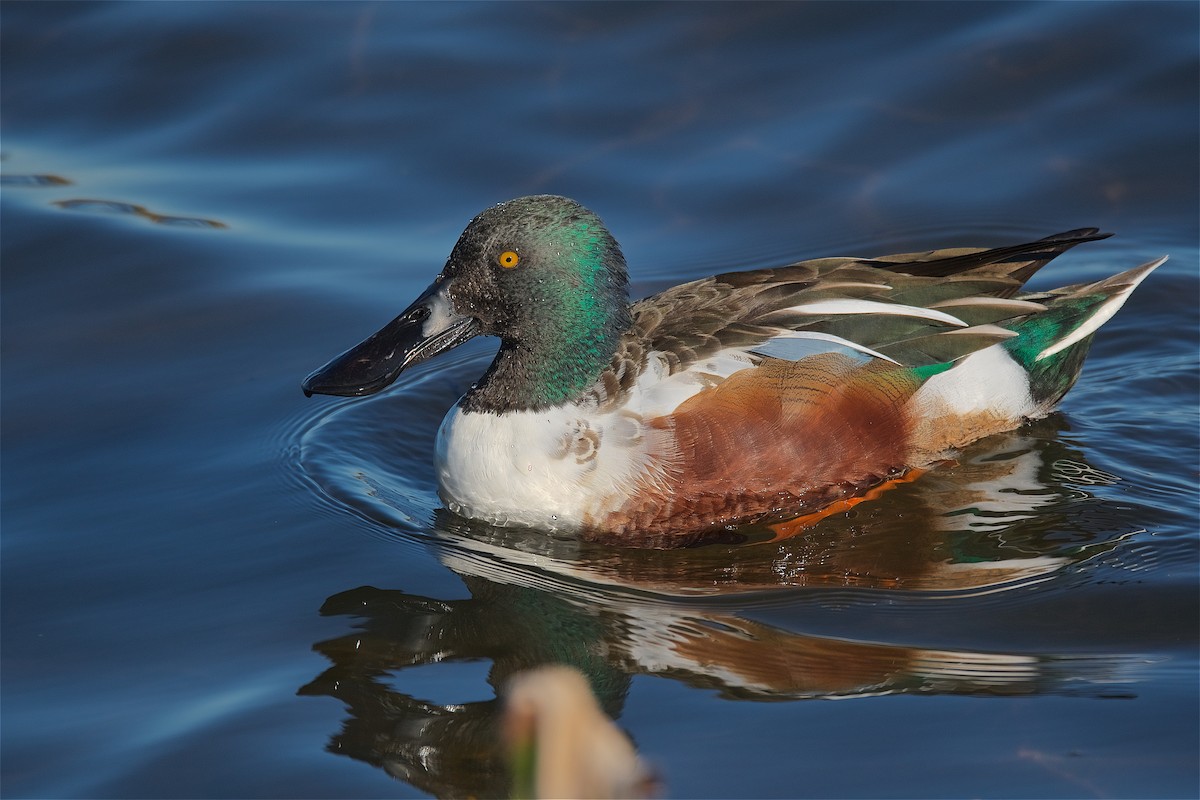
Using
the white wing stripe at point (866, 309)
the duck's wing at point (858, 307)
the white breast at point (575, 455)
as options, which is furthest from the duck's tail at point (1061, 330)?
the white breast at point (575, 455)

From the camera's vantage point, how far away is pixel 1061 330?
5.65 metres

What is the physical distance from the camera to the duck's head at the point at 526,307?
198 inches

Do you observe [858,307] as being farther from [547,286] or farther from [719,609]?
[719,609]

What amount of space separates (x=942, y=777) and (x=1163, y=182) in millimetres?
4885

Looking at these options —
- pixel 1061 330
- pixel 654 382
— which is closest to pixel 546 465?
pixel 654 382

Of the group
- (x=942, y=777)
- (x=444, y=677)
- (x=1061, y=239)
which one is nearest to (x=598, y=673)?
(x=444, y=677)

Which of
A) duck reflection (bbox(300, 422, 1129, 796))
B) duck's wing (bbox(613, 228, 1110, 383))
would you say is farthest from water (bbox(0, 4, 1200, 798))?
duck's wing (bbox(613, 228, 1110, 383))

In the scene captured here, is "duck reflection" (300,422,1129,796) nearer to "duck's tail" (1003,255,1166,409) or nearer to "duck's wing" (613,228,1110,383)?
"duck's tail" (1003,255,1166,409)

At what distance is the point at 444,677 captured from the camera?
4191 mm

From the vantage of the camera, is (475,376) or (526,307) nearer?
(526,307)

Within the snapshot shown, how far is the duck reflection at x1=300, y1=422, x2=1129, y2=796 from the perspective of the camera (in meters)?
4.02

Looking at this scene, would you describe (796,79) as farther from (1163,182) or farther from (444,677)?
(444,677)

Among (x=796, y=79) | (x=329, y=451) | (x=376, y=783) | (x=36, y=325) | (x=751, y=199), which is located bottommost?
(x=376, y=783)

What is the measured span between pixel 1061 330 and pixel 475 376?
2420mm
